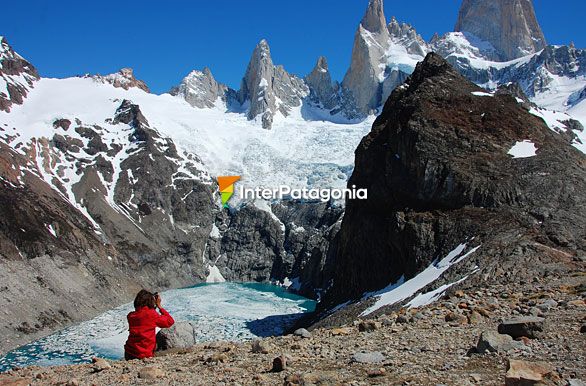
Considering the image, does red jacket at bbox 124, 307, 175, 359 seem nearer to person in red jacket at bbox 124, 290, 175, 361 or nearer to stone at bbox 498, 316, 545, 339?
person in red jacket at bbox 124, 290, 175, 361

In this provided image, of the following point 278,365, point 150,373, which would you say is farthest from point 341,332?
point 150,373

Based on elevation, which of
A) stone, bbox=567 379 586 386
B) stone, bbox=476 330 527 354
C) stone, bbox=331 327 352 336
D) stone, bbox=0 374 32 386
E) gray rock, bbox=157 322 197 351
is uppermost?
stone, bbox=476 330 527 354

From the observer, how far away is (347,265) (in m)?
70.3

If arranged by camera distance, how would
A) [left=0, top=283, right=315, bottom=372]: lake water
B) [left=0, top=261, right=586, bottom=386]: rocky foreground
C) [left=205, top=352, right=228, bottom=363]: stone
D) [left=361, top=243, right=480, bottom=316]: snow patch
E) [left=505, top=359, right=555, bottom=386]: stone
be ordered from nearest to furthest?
[left=505, top=359, right=555, bottom=386]: stone
[left=0, top=261, right=586, bottom=386]: rocky foreground
[left=205, top=352, right=228, bottom=363]: stone
[left=361, top=243, right=480, bottom=316]: snow patch
[left=0, top=283, right=315, bottom=372]: lake water

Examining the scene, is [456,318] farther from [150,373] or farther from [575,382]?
[150,373]

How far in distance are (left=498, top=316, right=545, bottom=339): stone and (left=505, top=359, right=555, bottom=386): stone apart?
2.83m

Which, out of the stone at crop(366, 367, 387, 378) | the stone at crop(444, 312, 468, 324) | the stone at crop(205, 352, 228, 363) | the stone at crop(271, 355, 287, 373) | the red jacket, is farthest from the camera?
the stone at crop(444, 312, 468, 324)

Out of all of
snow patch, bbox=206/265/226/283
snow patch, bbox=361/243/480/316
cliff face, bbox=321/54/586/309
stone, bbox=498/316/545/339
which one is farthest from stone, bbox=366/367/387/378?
snow patch, bbox=206/265/226/283

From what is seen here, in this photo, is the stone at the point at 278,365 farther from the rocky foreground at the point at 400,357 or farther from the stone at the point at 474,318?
the stone at the point at 474,318

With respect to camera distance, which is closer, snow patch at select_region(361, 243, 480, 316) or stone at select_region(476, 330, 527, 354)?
stone at select_region(476, 330, 527, 354)

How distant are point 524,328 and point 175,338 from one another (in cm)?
995

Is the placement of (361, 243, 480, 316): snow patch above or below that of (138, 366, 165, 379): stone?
above

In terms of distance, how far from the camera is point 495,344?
35.7 feet

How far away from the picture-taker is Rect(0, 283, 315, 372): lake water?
75.7 meters
